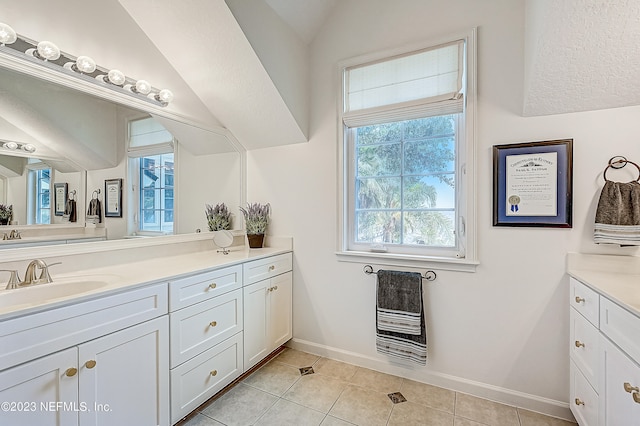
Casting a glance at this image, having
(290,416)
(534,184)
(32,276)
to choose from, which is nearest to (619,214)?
(534,184)

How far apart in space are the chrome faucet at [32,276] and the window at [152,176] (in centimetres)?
58

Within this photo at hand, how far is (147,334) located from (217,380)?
2.08 feet

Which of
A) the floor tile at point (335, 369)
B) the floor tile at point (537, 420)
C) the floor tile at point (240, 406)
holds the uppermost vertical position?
the floor tile at point (240, 406)

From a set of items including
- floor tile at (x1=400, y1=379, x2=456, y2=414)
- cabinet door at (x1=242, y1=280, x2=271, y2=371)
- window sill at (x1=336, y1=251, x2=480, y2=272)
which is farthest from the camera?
cabinet door at (x1=242, y1=280, x2=271, y2=371)

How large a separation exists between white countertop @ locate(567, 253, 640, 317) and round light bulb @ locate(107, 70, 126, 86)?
2722 mm

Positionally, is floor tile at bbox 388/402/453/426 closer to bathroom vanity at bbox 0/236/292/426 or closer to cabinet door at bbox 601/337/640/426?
cabinet door at bbox 601/337/640/426

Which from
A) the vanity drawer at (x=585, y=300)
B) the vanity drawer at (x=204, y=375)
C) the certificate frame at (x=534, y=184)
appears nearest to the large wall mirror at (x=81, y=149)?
the vanity drawer at (x=204, y=375)

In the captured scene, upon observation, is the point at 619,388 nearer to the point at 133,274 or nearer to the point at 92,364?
the point at 92,364

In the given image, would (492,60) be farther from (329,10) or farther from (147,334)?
(147,334)

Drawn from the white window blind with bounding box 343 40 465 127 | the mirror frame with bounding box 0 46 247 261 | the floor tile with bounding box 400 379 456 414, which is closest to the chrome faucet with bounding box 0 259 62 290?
the mirror frame with bounding box 0 46 247 261

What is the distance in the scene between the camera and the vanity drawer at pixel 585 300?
135 centimetres

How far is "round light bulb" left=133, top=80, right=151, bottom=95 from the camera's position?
185 cm

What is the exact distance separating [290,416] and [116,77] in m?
2.27

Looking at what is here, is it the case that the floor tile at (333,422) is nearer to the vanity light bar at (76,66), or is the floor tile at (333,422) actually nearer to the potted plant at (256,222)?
the potted plant at (256,222)
